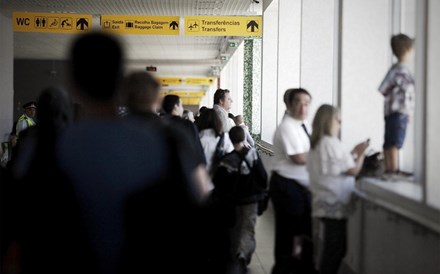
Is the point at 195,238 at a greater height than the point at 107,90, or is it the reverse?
the point at 107,90

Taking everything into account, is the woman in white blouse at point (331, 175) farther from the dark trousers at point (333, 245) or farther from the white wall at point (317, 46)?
the white wall at point (317, 46)

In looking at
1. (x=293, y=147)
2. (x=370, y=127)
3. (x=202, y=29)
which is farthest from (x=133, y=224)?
(x=202, y=29)

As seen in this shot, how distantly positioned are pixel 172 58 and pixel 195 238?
26.8 meters

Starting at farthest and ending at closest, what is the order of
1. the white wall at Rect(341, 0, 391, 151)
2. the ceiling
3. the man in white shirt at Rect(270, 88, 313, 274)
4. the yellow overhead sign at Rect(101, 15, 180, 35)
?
the ceiling → the yellow overhead sign at Rect(101, 15, 180, 35) → the white wall at Rect(341, 0, 391, 151) → the man in white shirt at Rect(270, 88, 313, 274)

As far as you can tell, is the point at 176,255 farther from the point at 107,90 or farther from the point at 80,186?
the point at 107,90

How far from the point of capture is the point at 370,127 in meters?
4.68

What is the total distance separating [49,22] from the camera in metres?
13.5

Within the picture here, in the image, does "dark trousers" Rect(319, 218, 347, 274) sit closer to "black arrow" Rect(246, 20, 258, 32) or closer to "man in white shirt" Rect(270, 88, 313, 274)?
"man in white shirt" Rect(270, 88, 313, 274)

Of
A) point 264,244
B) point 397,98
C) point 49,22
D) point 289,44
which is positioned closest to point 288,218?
point 264,244

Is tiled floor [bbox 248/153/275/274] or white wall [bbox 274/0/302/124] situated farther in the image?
white wall [bbox 274/0/302/124]

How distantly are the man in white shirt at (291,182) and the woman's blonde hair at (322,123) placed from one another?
0.51ft

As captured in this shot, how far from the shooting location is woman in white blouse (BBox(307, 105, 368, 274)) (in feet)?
12.9

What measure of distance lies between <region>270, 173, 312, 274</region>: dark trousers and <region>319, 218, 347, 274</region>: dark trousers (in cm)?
11

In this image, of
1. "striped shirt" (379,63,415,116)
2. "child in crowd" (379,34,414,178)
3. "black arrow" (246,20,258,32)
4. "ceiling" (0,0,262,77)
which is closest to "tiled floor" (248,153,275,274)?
"child in crowd" (379,34,414,178)
